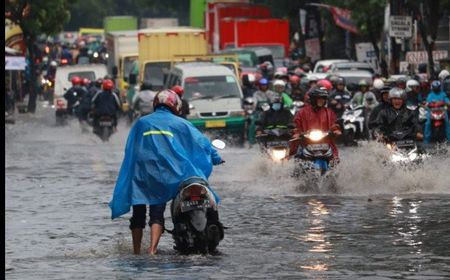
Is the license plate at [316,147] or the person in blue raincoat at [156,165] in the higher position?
the person in blue raincoat at [156,165]

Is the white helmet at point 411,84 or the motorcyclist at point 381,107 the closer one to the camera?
the motorcyclist at point 381,107

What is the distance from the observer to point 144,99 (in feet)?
125

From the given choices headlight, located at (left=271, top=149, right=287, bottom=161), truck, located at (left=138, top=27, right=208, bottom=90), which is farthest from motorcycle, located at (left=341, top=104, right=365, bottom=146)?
→ truck, located at (left=138, top=27, right=208, bottom=90)

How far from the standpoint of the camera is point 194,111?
116 feet

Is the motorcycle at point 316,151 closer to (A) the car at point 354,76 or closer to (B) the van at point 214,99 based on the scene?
(B) the van at point 214,99

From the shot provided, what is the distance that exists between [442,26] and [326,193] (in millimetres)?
36752

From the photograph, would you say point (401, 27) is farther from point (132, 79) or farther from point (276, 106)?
point (276, 106)

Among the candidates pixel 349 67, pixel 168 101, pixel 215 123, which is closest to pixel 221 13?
pixel 349 67

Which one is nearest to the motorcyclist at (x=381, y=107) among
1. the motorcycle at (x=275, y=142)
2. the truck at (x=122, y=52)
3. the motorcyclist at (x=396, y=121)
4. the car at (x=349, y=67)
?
the motorcyclist at (x=396, y=121)

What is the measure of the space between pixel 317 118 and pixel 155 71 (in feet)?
74.9

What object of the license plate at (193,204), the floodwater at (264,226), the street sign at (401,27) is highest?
the street sign at (401,27)

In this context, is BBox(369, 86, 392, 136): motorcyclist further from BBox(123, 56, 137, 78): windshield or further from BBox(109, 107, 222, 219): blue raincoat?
BBox(123, 56, 137, 78): windshield

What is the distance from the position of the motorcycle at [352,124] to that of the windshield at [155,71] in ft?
31.8

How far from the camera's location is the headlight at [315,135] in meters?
20.6
